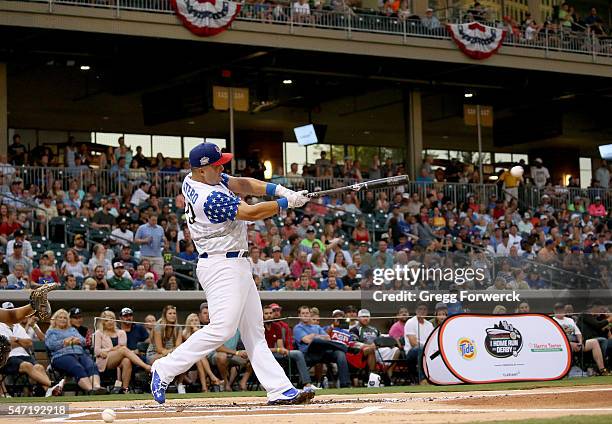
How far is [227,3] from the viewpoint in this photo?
24.6 m

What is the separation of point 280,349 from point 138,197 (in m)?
8.03

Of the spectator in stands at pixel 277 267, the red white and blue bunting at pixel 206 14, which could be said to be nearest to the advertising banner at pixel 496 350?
the spectator in stands at pixel 277 267

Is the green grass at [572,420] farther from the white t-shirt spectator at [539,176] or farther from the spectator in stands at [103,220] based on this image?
the white t-shirt spectator at [539,176]

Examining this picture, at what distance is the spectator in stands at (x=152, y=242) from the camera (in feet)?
66.1

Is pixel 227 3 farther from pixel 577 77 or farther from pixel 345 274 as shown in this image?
pixel 577 77

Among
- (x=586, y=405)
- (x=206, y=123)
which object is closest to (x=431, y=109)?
(x=206, y=123)

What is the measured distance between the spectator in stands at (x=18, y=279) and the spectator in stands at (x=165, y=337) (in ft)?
9.51

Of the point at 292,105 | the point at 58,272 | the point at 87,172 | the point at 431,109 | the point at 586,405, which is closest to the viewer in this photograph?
the point at 586,405

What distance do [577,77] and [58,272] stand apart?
18181 millimetres

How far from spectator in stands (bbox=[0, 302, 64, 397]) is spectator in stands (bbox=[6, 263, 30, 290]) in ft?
8.02

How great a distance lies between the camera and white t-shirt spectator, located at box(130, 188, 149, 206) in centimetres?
2305

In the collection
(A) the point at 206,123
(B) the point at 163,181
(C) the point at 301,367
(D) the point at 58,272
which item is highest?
(A) the point at 206,123

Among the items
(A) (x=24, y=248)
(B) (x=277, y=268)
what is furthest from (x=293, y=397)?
(B) (x=277, y=268)

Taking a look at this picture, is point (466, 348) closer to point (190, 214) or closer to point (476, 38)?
point (190, 214)
